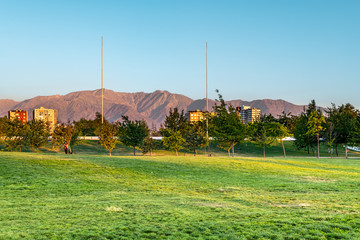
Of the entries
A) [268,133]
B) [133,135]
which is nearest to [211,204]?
[133,135]

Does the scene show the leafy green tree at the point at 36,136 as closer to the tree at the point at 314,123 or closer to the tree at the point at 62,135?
the tree at the point at 62,135

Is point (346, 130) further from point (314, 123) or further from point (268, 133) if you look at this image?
point (268, 133)

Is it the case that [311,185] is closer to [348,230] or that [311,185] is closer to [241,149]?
[348,230]

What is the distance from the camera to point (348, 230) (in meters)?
7.82

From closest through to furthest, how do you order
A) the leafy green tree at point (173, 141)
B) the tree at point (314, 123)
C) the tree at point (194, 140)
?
1. the tree at point (314, 123)
2. the leafy green tree at point (173, 141)
3. the tree at point (194, 140)

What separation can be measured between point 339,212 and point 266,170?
1593 cm

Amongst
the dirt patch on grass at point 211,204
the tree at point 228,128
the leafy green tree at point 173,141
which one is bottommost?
the dirt patch on grass at point 211,204

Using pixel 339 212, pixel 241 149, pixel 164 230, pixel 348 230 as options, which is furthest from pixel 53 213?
pixel 241 149

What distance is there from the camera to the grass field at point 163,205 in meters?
7.67

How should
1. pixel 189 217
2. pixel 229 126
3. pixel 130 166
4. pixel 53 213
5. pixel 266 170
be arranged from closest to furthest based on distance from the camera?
pixel 189 217
pixel 53 213
pixel 130 166
pixel 266 170
pixel 229 126

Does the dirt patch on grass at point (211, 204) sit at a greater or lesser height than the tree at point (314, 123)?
lesser

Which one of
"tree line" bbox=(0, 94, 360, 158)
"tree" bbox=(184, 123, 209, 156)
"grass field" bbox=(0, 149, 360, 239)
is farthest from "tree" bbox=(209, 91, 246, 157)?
"grass field" bbox=(0, 149, 360, 239)

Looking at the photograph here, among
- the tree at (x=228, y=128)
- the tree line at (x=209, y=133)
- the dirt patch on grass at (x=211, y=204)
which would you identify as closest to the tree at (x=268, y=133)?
the tree line at (x=209, y=133)

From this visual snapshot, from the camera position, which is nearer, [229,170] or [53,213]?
[53,213]
